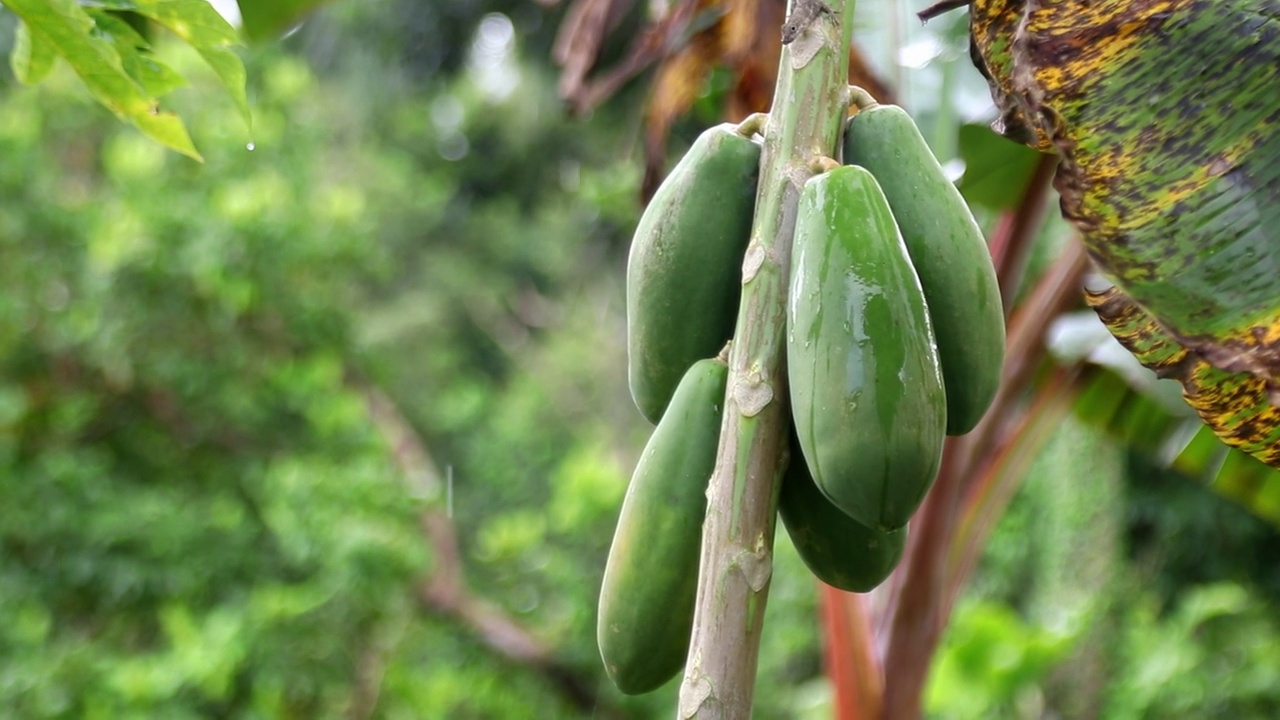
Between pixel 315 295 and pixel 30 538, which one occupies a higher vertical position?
pixel 315 295

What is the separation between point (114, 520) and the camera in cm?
346

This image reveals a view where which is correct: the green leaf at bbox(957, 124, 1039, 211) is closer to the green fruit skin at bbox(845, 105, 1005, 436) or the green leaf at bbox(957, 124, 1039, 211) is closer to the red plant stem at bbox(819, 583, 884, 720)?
the red plant stem at bbox(819, 583, 884, 720)

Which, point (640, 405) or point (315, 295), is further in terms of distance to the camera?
point (315, 295)

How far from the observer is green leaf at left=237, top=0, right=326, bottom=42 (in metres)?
A: 2.07

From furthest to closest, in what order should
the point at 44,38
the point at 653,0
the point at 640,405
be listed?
the point at 653,0
the point at 44,38
the point at 640,405

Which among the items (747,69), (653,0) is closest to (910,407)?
(747,69)

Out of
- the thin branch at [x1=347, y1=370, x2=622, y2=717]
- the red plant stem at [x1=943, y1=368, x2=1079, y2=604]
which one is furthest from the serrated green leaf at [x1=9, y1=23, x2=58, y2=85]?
the thin branch at [x1=347, y1=370, x2=622, y2=717]

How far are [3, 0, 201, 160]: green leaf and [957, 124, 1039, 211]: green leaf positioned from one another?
1.32 m

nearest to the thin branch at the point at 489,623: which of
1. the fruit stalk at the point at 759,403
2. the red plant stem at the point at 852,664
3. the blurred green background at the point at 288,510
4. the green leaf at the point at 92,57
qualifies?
the blurred green background at the point at 288,510

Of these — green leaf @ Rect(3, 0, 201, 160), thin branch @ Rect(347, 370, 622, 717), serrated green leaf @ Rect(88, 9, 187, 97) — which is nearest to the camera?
green leaf @ Rect(3, 0, 201, 160)

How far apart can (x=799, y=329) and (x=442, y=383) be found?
6819 mm

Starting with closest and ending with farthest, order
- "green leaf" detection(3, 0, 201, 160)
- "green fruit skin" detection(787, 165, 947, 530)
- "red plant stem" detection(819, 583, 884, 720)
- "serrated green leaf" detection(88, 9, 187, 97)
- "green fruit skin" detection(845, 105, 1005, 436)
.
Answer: "green fruit skin" detection(787, 165, 947, 530), "green fruit skin" detection(845, 105, 1005, 436), "green leaf" detection(3, 0, 201, 160), "serrated green leaf" detection(88, 9, 187, 97), "red plant stem" detection(819, 583, 884, 720)

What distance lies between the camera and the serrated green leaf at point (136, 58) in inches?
43.4

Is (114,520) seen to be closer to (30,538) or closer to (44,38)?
(30,538)
